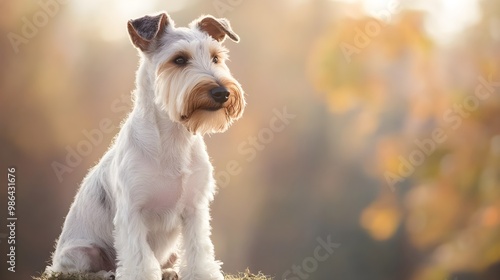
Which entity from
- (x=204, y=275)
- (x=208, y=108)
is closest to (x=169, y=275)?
(x=204, y=275)

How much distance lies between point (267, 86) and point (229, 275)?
24.7 ft

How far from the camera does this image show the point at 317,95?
13398 millimetres

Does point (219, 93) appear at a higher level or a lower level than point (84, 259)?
higher

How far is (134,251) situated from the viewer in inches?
191

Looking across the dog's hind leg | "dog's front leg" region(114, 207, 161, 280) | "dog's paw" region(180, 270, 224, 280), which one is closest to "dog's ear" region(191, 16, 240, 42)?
"dog's front leg" region(114, 207, 161, 280)

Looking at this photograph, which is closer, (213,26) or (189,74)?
(189,74)

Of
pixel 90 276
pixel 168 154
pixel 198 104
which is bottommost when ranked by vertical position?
pixel 90 276

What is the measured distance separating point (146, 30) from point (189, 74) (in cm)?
60

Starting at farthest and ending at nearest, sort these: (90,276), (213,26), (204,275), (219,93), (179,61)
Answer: (213,26) → (90,276) → (204,275) → (179,61) → (219,93)

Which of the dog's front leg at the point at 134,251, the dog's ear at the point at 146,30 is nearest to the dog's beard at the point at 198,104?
the dog's ear at the point at 146,30

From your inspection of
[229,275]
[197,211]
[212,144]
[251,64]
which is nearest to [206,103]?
[197,211]

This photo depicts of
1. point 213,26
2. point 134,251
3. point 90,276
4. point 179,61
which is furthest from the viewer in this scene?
point 213,26

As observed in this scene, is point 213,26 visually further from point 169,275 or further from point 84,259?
point 84,259

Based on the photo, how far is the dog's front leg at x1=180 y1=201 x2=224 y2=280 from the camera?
510 cm
